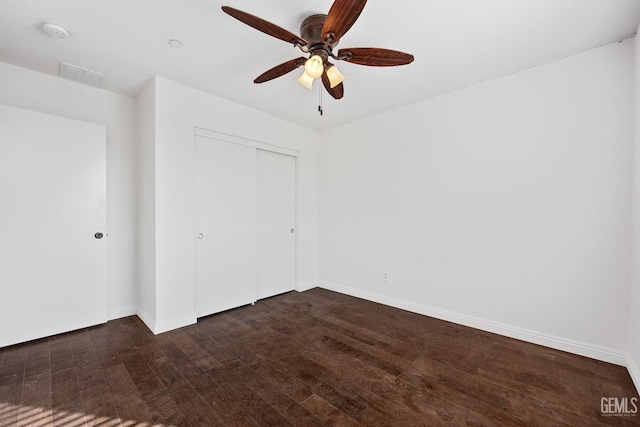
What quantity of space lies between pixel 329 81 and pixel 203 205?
204 cm

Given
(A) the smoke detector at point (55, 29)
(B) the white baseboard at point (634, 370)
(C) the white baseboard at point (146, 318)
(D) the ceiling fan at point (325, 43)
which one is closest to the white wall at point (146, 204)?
(C) the white baseboard at point (146, 318)

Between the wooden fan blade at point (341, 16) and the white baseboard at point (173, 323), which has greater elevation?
the wooden fan blade at point (341, 16)

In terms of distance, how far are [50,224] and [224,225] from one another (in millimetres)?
1628

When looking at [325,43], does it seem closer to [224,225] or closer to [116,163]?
[224,225]

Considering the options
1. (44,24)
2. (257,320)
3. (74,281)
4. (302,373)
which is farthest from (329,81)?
(74,281)

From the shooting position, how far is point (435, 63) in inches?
97.4

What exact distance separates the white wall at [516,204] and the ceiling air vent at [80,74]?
10.4 feet

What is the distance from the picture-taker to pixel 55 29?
78.4 inches

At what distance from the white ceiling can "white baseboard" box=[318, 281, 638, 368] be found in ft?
8.31

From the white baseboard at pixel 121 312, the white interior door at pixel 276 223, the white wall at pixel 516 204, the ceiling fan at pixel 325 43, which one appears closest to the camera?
the ceiling fan at pixel 325 43

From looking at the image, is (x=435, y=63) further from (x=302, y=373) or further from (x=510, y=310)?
(x=302, y=373)

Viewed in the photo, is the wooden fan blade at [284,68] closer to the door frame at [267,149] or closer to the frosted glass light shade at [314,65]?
the frosted glass light shade at [314,65]

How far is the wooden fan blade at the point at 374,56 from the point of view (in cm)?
180

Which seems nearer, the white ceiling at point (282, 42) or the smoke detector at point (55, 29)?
the white ceiling at point (282, 42)
